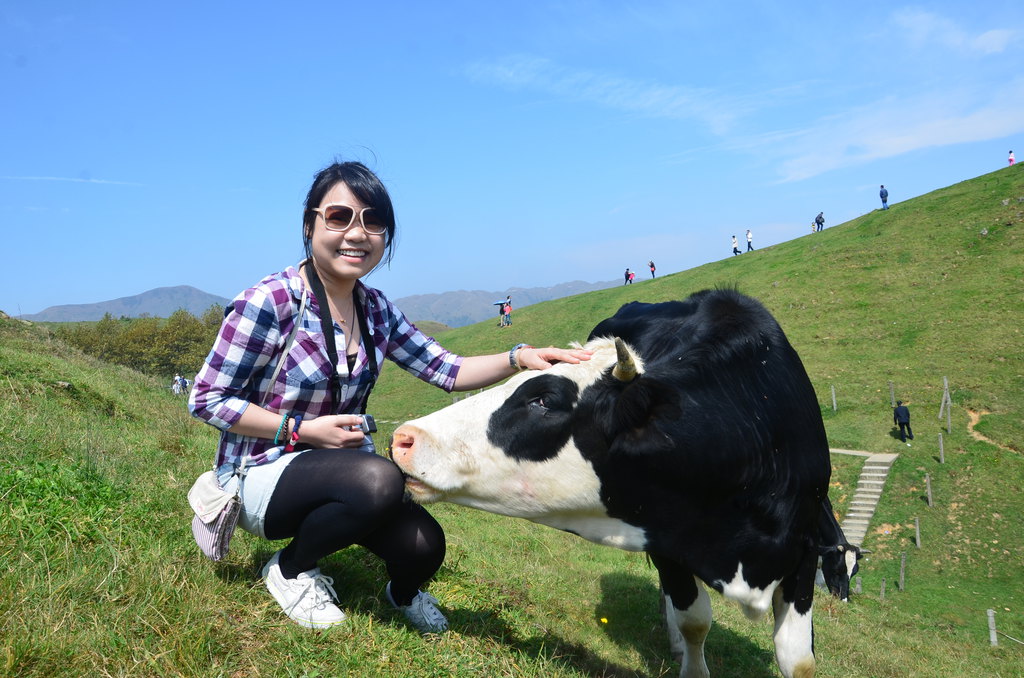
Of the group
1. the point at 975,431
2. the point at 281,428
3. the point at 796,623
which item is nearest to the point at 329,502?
the point at 281,428

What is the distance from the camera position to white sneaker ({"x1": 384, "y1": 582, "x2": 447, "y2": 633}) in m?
3.52

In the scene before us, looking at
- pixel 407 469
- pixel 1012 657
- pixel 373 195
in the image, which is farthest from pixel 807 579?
pixel 1012 657

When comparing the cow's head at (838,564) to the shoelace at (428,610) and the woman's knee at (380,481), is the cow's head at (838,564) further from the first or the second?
the woman's knee at (380,481)

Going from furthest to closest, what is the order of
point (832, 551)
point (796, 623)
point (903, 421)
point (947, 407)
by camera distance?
point (947, 407) < point (903, 421) < point (832, 551) < point (796, 623)

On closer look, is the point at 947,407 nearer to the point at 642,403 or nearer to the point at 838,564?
the point at 838,564

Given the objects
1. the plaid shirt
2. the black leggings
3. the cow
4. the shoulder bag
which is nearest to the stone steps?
the cow

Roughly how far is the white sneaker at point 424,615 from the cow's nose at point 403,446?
0.91 metres

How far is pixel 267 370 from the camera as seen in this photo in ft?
10.8

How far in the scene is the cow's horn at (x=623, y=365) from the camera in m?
3.05

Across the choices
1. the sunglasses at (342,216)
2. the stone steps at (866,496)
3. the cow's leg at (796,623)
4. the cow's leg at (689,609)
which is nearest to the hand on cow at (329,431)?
the sunglasses at (342,216)

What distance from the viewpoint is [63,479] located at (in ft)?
13.1

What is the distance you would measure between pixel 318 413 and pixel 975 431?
25.5 metres

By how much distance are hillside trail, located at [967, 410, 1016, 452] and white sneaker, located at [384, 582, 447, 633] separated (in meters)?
24.0

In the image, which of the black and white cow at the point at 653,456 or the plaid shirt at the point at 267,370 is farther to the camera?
the black and white cow at the point at 653,456
